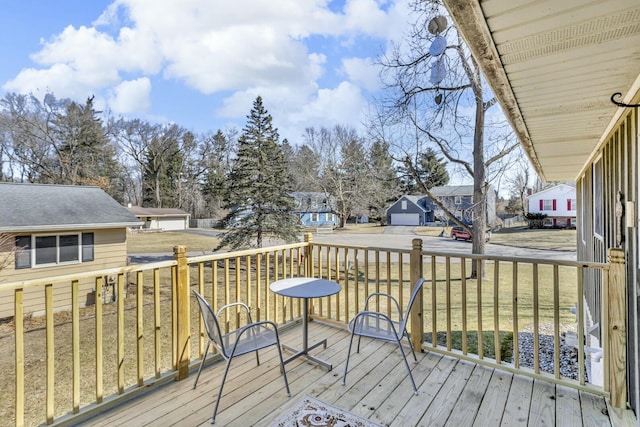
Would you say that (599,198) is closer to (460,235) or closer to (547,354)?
(547,354)

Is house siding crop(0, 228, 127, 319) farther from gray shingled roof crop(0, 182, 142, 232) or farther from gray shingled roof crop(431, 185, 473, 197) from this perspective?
gray shingled roof crop(431, 185, 473, 197)

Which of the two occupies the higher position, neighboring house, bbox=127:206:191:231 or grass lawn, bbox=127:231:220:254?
neighboring house, bbox=127:206:191:231

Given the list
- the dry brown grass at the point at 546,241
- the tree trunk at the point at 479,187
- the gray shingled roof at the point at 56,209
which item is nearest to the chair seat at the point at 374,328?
the tree trunk at the point at 479,187

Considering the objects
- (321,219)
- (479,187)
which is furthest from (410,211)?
(479,187)

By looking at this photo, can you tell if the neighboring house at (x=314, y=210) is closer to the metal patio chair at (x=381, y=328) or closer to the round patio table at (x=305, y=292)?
the round patio table at (x=305, y=292)

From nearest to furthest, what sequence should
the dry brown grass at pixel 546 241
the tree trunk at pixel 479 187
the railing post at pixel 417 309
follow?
the railing post at pixel 417 309
the tree trunk at pixel 479 187
the dry brown grass at pixel 546 241

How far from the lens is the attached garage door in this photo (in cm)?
3278

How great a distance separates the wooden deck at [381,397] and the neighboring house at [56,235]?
25.5 ft

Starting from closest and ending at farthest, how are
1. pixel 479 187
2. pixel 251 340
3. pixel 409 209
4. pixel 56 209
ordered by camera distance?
pixel 251 340 < pixel 56 209 < pixel 479 187 < pixel 409 209

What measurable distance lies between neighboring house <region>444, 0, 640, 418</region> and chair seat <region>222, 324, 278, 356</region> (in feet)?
7.17

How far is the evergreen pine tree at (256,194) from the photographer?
12766 millimetres

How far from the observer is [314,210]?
34531mm

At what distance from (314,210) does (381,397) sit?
32.2 metres

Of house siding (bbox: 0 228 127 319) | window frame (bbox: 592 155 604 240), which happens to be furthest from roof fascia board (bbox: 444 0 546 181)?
house siding (bbox: 0 228 127 319)
